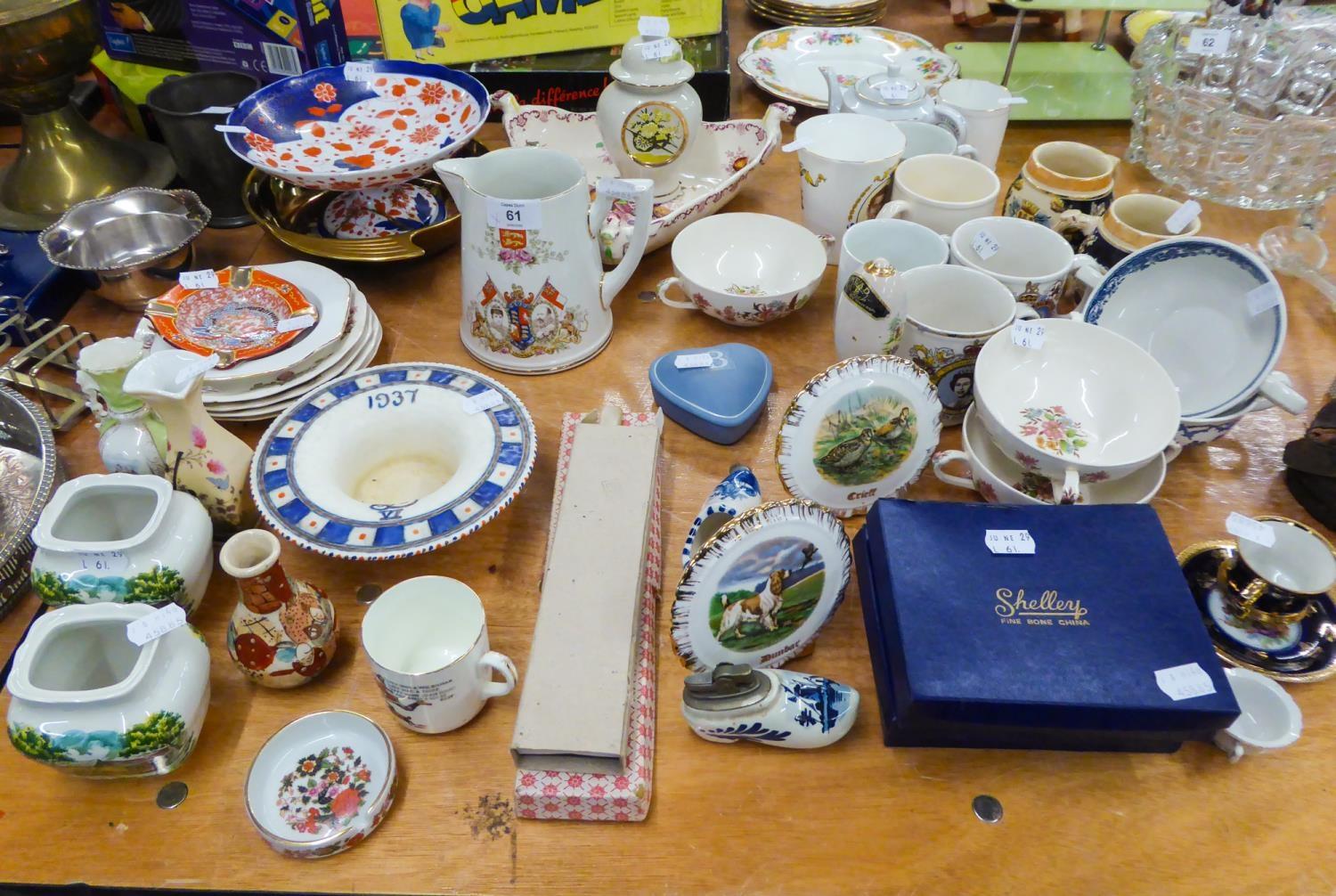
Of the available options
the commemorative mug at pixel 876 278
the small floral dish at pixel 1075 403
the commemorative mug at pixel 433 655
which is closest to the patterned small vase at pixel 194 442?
the commemorative mug at pixel 433 655

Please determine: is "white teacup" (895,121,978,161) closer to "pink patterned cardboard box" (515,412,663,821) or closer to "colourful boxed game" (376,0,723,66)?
"colourful boxed game" (376,0,723,66)

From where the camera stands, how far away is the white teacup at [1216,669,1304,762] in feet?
2.89

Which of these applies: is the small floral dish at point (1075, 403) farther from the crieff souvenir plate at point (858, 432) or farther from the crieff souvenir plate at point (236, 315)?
the crieff souvenir plate at point (236, 315)

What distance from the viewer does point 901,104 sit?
156 cm

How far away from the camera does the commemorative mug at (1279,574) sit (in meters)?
0.98

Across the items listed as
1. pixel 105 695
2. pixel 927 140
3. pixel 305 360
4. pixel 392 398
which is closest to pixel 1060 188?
pixel 927 140

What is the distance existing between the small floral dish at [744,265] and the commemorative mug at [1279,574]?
2.19 feet

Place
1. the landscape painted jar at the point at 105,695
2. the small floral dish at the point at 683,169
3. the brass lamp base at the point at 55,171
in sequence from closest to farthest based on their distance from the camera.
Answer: the landscape painted jar at the point at 105,695, the small floral dish at the point at 683,169, the brass lamp base at the point at 55,171

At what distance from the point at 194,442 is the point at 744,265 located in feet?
2.82

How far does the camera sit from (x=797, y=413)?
102cm

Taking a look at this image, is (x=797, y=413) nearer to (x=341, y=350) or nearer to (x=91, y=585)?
(x=341, y=350)

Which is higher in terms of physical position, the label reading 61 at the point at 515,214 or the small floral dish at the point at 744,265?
the label reading 61 at the point at 515,214

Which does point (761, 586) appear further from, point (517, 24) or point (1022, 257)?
point (517, 24)

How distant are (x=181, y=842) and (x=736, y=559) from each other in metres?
0.59
